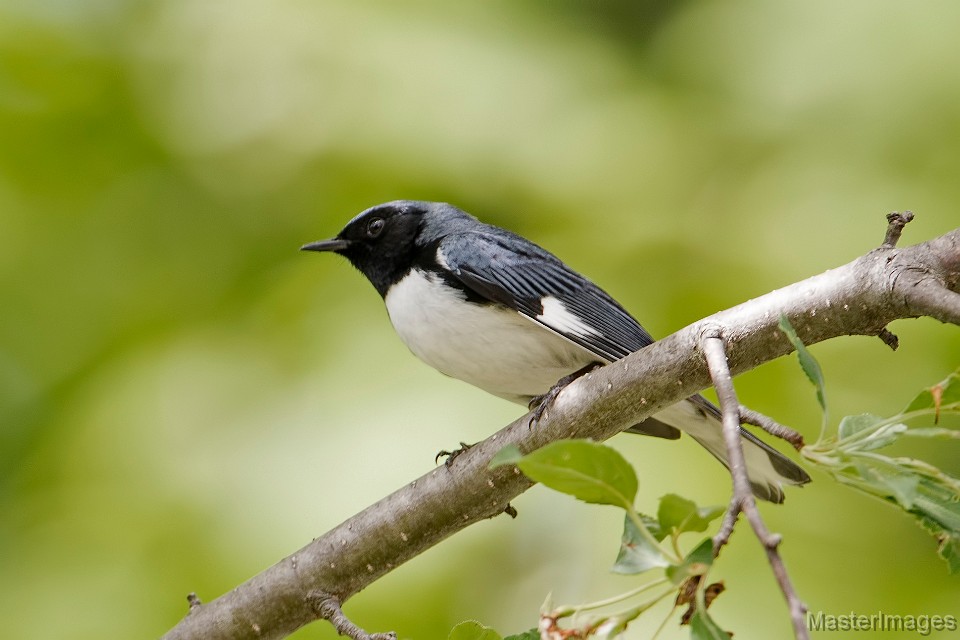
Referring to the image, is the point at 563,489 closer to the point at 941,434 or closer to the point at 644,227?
the point at 941,434

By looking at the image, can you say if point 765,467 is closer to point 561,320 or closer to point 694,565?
point 561,320

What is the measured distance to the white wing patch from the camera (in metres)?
2.74

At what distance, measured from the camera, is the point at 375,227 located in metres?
3.36

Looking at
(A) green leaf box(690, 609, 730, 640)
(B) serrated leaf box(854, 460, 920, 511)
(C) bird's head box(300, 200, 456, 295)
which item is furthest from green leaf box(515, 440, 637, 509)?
(C) bird's head box(300, 200, 456, 295)

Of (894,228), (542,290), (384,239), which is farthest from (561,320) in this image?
(894,228)

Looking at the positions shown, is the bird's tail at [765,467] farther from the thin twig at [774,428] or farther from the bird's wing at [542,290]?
the thin twig at [774,428]

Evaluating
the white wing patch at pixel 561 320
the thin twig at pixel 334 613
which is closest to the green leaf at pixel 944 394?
the thin twig at pixel 334 613

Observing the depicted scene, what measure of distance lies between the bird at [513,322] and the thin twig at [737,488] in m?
1.02

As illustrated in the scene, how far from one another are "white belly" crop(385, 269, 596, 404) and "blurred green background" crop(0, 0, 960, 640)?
1.15 feet

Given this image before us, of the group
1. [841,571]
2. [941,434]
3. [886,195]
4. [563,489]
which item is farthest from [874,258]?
[886,195]

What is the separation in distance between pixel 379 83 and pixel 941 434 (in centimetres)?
313

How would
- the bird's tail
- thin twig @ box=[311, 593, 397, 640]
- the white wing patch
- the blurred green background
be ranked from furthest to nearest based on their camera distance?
the blurred green background → the white wing patch → the bird's tail → thin twig @ box=[311, 593, 397, 640]

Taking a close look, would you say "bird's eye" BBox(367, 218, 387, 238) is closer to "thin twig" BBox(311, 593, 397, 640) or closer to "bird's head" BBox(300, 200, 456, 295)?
"bird's head" BBox(300, 200, 456, 295)

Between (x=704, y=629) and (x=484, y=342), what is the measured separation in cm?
171
